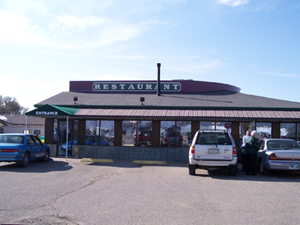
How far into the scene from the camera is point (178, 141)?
16.4 meters

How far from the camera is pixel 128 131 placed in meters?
16.9

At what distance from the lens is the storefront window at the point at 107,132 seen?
17.1m

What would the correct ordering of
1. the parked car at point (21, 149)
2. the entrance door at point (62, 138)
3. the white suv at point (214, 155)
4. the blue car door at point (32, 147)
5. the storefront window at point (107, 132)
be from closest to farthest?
the white suv at point (214, 155)
the parked car at point (21, 149)
the blue car door at point (32, 147)
the storefront window at point (107, 132)
the entrance door at point (62, 138)

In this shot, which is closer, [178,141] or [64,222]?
[64,222]

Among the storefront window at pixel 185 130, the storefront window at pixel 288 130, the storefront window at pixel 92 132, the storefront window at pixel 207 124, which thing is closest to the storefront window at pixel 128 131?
the storefront window at pixel 92 132

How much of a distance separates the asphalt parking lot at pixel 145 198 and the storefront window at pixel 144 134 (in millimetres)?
4943

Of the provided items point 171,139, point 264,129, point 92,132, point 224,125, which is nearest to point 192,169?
point 171,139

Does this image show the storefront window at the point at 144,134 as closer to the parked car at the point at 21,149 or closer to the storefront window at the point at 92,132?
the storefront window at the point at 92,132

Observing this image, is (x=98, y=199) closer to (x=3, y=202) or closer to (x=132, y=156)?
(x=3, y=202)

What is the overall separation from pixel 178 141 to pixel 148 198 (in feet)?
30.1

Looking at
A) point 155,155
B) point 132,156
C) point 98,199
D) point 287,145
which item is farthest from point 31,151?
point 287,145

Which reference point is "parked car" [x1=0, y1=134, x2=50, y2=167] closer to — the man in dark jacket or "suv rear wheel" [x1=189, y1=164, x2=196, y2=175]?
"suv rear wheel" [x1=189, y1=164, x2=196, y2=175]

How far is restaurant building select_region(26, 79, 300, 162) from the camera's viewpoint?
1557cm

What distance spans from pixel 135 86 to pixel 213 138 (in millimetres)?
11686
